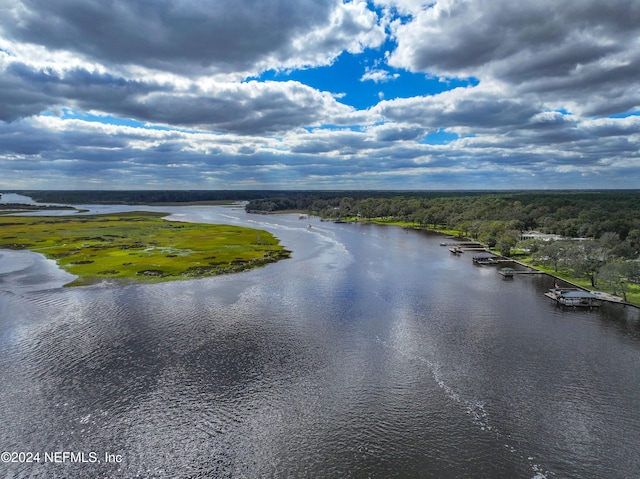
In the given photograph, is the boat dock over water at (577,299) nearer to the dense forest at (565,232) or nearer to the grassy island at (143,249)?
the dense forest at (565,232)

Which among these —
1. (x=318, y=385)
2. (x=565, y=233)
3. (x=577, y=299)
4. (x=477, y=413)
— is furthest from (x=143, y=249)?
(x=565, y=233)

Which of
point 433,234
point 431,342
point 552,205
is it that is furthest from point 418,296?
point 552,205

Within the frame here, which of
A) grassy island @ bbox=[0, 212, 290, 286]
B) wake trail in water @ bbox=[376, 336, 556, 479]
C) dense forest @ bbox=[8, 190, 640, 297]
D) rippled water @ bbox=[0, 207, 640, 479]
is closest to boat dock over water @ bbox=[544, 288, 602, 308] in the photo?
rippled water @ bbox=[0, 207, 640, 479]

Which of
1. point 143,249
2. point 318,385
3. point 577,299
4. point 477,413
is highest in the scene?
point 577,299

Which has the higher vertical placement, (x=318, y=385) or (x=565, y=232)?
(x=565, y=232)

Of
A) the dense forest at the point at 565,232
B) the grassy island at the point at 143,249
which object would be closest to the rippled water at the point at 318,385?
the dense forest at the point at 565,232

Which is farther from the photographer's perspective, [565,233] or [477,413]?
[565,233]

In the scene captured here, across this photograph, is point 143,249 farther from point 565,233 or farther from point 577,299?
point 565,233

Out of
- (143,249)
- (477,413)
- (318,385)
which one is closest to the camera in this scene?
(477,413)
